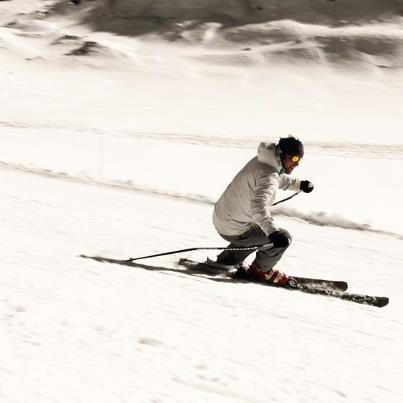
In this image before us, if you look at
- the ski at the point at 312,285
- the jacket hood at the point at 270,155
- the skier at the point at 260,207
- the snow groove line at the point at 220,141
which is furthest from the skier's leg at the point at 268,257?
the snow groove line at the point at 220,141

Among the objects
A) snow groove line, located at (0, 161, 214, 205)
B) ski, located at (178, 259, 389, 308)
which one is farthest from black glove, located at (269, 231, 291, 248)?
snow groove line, located at (0, 161, 214, 205)

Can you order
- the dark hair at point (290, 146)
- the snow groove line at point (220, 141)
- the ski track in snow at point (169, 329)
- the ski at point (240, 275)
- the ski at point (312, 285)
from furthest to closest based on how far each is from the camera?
the snow groove line at point (220, 141) < the ski at point (240, 275) < the ski at point (312, 285) < the dark hair at point (290, 146) < the ski track in snow at point (169, 329)

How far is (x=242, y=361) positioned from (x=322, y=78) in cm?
1967

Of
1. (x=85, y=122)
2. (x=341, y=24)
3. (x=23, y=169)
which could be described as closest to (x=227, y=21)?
(x=341, y=24)

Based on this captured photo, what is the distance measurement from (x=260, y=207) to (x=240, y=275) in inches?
35.3

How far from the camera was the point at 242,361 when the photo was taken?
385 centimetres

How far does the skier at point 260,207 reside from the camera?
4.87m

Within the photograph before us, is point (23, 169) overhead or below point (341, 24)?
below

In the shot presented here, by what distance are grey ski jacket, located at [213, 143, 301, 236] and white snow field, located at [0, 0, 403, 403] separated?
50cm

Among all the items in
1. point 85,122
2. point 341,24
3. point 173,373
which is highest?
point 341,24

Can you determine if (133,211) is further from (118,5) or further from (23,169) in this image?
(118,5)

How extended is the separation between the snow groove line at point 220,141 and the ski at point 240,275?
8056mm

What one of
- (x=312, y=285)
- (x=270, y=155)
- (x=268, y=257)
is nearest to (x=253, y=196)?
(x=270, y=155)

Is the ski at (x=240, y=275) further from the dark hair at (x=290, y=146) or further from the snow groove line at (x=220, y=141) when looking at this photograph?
the snow groove line at (x=220, y=141)
